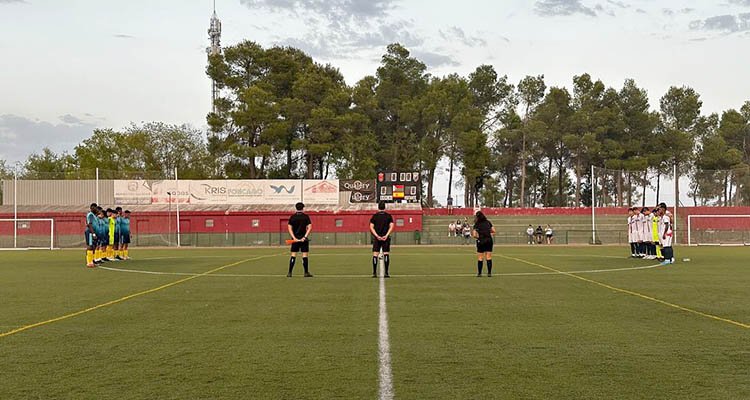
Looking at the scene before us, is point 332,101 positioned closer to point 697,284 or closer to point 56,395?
point 697,284

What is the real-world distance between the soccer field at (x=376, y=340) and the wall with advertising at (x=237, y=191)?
51.0 m

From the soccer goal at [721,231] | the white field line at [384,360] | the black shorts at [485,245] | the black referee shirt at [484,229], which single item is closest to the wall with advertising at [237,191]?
the soccer goal at [721,231]

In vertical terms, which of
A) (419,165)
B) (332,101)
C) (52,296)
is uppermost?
(332,101)

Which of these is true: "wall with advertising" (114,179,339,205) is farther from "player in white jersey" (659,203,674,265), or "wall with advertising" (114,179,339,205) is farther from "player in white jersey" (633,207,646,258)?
"player in white jersey" (659,203,674,265)

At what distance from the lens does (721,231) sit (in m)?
51.0

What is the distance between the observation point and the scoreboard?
182 ft

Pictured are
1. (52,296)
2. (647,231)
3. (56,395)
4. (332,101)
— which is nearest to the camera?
(56,395)

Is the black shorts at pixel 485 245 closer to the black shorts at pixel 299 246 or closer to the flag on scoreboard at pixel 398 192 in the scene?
the black shorts at pixel 299 246

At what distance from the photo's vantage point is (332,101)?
73.4 m

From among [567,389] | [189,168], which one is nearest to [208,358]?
[567,389]

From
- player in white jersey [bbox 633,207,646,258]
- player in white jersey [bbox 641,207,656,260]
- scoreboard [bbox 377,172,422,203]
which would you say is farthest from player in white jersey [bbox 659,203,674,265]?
scoreboard [bbox 377,172,422,203]

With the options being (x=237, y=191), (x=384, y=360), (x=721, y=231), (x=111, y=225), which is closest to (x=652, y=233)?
(x=111, y=225)

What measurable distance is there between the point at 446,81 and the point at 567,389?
3036 inches

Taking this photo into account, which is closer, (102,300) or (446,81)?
(102,300)
